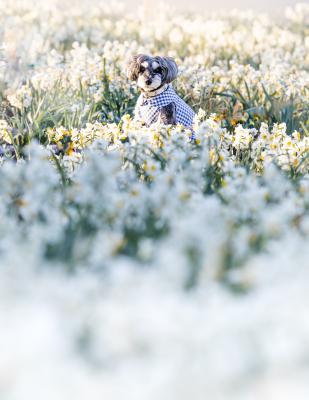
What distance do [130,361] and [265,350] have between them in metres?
0.41

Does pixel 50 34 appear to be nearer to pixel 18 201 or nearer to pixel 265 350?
pixel 18 201

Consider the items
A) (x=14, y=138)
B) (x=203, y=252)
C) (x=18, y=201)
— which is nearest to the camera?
(x=203, y=252)

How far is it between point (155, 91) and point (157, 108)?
0.14 m

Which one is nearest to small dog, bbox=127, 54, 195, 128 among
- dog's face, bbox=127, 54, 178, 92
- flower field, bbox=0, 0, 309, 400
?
dog's face, bbox=127, 54, 178, 92

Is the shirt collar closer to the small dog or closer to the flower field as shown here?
the small dog

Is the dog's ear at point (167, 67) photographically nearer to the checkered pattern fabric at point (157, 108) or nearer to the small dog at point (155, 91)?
the small dog at point (155, 91)

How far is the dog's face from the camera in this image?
15.7 ft

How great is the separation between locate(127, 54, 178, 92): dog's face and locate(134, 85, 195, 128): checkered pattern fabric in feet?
0.27

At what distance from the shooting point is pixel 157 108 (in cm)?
486

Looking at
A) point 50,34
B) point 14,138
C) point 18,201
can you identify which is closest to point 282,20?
point 50,34

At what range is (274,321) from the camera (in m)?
2.18

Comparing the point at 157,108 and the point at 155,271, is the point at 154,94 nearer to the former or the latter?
the point at 157,108

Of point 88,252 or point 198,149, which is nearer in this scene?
point 88,252

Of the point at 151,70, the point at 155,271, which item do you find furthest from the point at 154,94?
the point at 155,271
